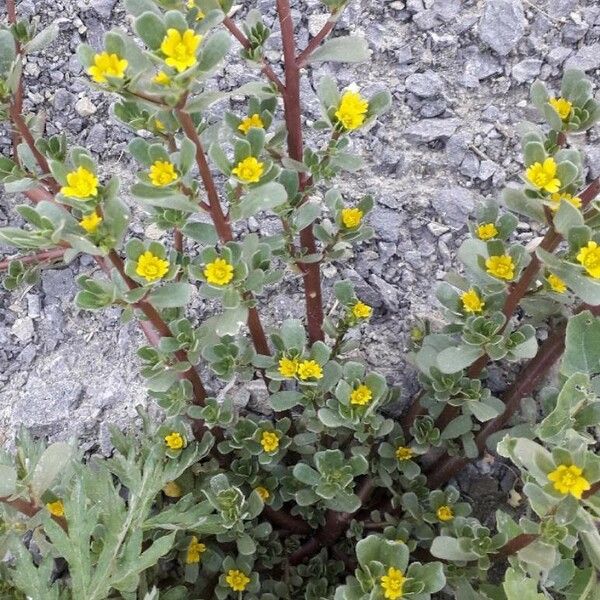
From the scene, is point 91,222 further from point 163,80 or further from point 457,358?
point 457,358

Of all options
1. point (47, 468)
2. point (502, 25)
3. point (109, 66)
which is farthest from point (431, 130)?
point (47, 468)

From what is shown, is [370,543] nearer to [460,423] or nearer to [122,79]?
[460,423]

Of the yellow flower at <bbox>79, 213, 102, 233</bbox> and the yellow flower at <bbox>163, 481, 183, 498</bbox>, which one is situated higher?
the yellow flower at <bbox>79, 213, 102, 233</bbox>

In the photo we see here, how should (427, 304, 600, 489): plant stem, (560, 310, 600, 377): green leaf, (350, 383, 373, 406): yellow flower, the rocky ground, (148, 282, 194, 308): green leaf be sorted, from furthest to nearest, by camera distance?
the rocky ground → (427, 304, 600, 489): plant stem → (350, 383, 373, 406): yellow flower → (560, 310, 600, 377): green leaf → (148, 282, 194, 308): green leaf

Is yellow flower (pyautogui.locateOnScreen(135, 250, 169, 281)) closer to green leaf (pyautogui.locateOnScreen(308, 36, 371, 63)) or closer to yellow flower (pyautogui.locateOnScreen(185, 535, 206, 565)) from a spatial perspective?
green leaf (pyautogui.locateOnScreen(308, 36, 371, 63))

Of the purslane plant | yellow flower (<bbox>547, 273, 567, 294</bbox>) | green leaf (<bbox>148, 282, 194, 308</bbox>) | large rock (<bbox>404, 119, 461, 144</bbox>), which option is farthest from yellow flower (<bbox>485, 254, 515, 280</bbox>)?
large rock (<bbox>404, 119, 461, 144</bbox>)

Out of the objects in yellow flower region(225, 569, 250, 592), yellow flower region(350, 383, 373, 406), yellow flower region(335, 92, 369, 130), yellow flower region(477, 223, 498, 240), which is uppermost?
yellow flower region(335, 92, 369, 130)
